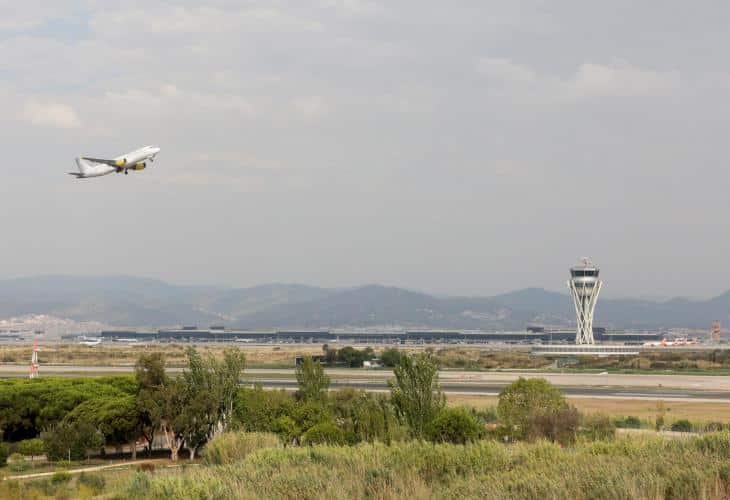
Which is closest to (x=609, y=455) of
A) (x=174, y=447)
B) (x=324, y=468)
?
(x=324, y=468)

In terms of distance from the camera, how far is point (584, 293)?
605 ft

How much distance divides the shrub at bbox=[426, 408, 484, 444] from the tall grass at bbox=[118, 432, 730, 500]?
16302 millimetres

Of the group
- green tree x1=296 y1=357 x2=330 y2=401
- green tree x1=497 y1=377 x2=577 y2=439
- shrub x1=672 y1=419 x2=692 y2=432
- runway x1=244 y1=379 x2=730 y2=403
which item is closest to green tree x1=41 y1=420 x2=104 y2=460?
green tree x1=296 y1=357 x2=330 y2=401

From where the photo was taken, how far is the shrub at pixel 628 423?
196ft

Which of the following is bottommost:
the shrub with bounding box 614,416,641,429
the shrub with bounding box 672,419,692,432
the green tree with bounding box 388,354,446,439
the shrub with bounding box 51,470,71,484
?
the shrub with bounding box 51,470,71,484

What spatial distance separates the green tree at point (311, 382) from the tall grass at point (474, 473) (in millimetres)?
28358

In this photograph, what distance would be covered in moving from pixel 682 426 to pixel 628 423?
430 cm

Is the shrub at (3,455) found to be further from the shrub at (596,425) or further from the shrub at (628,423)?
the shrub at (628,423)

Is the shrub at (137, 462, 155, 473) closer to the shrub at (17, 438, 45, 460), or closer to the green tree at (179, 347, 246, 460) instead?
the green tree at (179, 347, 246, 460)

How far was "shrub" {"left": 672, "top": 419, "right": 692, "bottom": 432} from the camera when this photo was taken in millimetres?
56844

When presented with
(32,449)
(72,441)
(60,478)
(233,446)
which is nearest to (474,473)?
(233,446)

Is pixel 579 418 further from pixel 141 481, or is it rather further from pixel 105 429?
pixel 141 481

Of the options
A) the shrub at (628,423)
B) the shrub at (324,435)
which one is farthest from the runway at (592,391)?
the shrub at (324,435)

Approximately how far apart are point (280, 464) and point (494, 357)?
14684 centimetres
